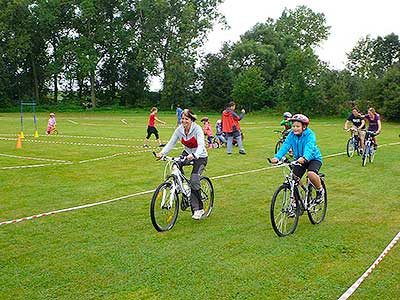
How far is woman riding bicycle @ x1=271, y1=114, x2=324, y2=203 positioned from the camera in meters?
6.85

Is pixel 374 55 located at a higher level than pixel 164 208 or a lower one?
higher

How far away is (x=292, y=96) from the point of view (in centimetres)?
4516

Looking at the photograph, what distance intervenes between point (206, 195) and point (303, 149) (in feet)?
6.14

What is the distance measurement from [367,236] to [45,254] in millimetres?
4389

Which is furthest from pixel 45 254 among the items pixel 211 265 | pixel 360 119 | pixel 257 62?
pixel 257 62

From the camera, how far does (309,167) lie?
7.07 metres

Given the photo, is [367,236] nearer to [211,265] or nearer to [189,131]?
[211,265]

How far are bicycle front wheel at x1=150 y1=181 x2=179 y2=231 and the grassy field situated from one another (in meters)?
0.16

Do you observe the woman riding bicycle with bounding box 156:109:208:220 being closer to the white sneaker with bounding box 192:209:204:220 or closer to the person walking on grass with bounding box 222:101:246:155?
the white sneaker with bounding box 192:209:204:220

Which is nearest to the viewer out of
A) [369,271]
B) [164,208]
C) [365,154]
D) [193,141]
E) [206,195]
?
[369,271]

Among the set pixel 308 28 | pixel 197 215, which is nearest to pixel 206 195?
pixel 197 215

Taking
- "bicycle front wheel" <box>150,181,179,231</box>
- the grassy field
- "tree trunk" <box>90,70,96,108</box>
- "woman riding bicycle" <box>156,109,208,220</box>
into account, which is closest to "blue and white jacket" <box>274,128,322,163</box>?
the grassy field

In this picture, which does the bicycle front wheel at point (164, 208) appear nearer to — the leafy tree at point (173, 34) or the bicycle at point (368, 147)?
the bicycle at point (368, 147)

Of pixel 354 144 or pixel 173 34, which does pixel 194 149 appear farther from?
pixel 173 34
